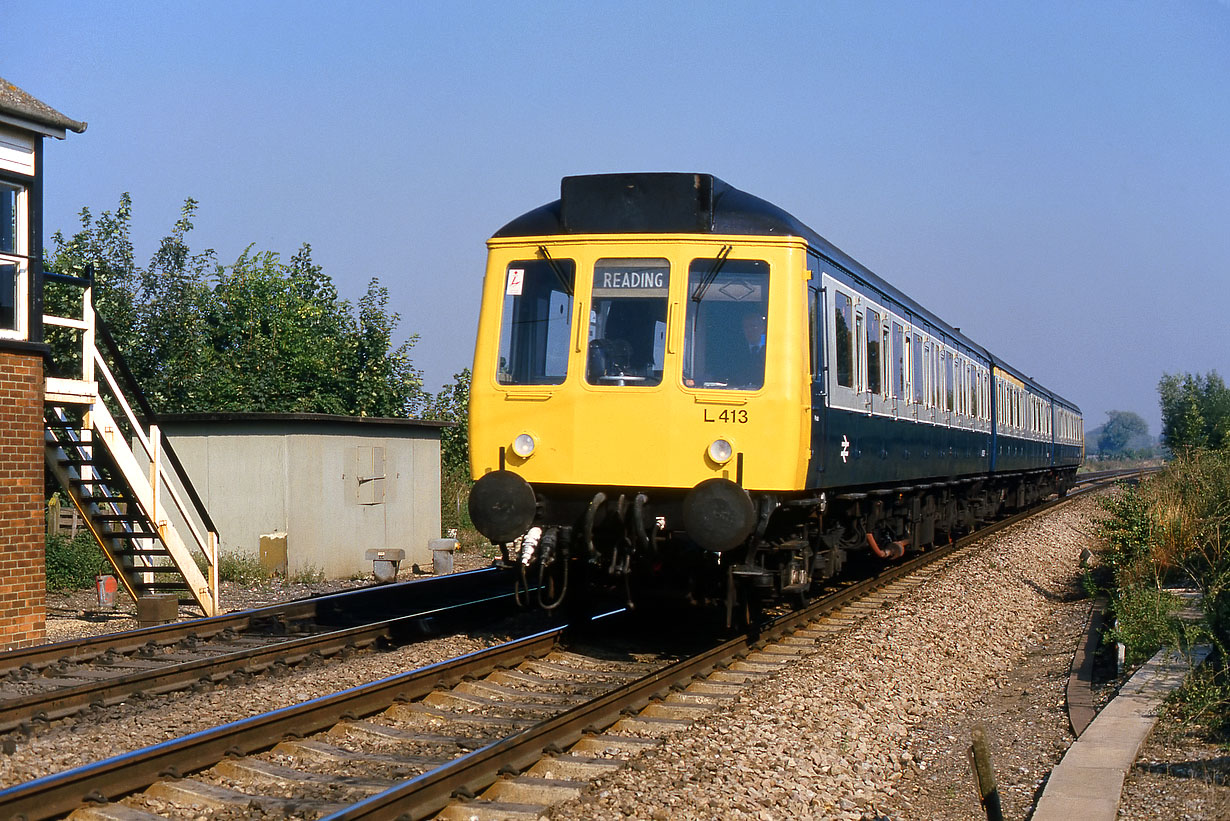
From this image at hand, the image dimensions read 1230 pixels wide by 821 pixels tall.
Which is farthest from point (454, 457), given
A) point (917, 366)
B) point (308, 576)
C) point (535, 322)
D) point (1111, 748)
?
point (1111, 748)

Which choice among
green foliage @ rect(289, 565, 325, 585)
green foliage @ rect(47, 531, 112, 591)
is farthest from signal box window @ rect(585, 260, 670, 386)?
green foliage @ rect(47, 531, 112, 591)

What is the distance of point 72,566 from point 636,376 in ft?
30.1

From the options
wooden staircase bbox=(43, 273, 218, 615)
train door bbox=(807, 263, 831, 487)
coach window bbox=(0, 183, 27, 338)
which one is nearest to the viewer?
train door bbox=(807, 263, 831, 487)

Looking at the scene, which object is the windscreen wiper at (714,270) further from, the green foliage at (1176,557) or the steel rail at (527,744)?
the green foliage at (1176,557)

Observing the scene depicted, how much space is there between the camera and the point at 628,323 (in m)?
8.77

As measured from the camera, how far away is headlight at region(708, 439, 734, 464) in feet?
27.2

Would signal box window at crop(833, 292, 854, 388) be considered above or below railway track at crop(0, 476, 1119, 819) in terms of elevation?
above

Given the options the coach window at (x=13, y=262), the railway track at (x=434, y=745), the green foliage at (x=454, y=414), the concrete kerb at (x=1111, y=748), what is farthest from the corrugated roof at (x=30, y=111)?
the green foliage at (x=454, y=414)

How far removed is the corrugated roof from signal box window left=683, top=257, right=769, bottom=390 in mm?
5890

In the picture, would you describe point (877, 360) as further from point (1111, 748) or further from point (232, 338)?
point (232, 338)

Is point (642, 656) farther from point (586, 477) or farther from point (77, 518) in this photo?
point (77, 518)

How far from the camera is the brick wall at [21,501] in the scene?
400 inches

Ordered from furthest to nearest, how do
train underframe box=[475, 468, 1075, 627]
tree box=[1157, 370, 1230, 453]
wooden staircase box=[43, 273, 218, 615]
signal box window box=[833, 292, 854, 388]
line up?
tree box=[1157, 370, 1230, 453] < wooden staircase box=[43, 273, 218, 615] < signal box window box=[833, 292, 854, 388] < train underframe box=[475, 468, 1075, 627]

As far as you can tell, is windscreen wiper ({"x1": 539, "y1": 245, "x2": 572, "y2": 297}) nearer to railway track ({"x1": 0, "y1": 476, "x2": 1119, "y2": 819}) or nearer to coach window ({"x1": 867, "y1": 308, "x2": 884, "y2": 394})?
railway track ({"x1": 0, "y1": 476, "x2": 1119, "y2": 819})
